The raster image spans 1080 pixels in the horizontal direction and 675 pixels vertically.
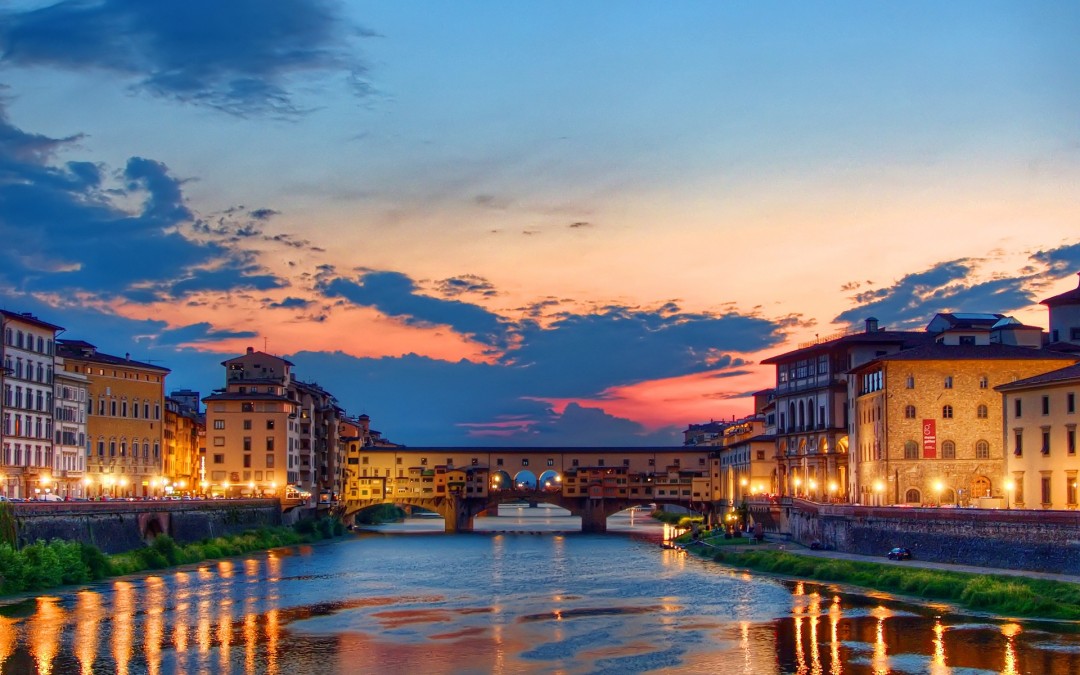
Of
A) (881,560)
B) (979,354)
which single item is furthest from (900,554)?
(979,354)

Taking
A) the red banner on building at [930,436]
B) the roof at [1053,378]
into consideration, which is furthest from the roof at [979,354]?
the roof at [1053,378]

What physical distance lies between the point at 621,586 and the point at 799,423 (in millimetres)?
38943

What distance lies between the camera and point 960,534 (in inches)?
2196

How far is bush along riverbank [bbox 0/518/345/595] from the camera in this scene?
52969mm

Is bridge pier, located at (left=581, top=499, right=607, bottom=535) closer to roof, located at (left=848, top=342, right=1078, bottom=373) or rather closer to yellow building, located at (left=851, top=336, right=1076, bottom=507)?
yellow building, located at (left=851, top=336, right=1076, bottom=507)

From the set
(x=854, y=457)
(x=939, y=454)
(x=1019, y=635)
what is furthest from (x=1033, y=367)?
(x=1019, y=635)

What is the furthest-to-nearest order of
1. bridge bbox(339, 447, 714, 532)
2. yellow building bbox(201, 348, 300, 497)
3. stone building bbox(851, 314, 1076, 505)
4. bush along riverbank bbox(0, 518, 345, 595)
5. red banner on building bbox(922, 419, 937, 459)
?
bridge bbox(339, 447, 714, 532)
yellow building bbox(201, 348, 300, 497)
red banner on building bbox(922, 419, 937, 459)
stone building bbox(851, 314, 1076, 505)
bush along riverbank bbox(0, 518, 345, 595)

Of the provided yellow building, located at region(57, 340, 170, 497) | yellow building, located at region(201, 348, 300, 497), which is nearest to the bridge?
yellow building, located at region(201, 348, 300, 497)

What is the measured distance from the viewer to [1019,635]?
4059cm

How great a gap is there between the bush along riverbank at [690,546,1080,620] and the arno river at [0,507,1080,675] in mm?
1750

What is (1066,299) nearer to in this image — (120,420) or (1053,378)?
(1053,378)

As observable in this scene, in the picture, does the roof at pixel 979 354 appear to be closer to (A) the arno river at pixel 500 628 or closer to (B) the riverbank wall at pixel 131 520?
(A) the arno river at pixel 500 628

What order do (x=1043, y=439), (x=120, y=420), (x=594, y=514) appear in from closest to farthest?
(x=1043, y=439) < (x=120, y=420) < (x=594, y=514)

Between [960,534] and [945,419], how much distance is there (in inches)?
763
